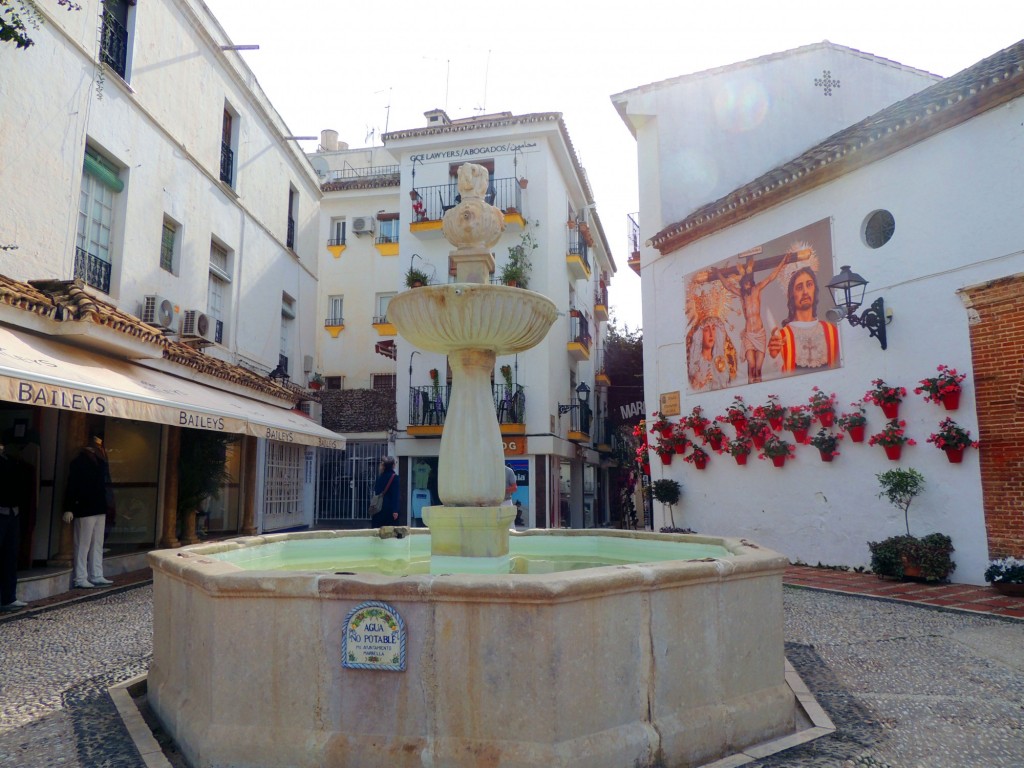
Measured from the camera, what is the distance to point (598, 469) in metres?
28.9

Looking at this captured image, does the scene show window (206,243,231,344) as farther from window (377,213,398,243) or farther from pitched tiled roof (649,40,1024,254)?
window (377,213,398,243)

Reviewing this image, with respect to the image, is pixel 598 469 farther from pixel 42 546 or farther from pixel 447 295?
pixel 447 295

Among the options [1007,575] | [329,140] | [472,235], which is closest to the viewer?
[472,235]

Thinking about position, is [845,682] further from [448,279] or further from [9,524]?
[448,279]

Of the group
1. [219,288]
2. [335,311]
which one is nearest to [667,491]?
[219,288]

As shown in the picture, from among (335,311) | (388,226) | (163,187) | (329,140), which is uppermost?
(329,140)

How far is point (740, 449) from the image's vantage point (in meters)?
12.0

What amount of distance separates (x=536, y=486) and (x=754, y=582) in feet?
52.7

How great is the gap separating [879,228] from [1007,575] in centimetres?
505

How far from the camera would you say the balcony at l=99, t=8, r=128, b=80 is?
1027cm

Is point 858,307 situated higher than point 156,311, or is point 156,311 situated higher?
point 156,311

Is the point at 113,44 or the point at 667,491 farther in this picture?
the point at 667,491

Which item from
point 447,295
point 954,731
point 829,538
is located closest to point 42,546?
point 447,295

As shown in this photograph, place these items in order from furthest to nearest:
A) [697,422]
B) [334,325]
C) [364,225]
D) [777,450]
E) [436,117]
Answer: [334,325], [364,225], [436,117], [697,422], [777,450]
